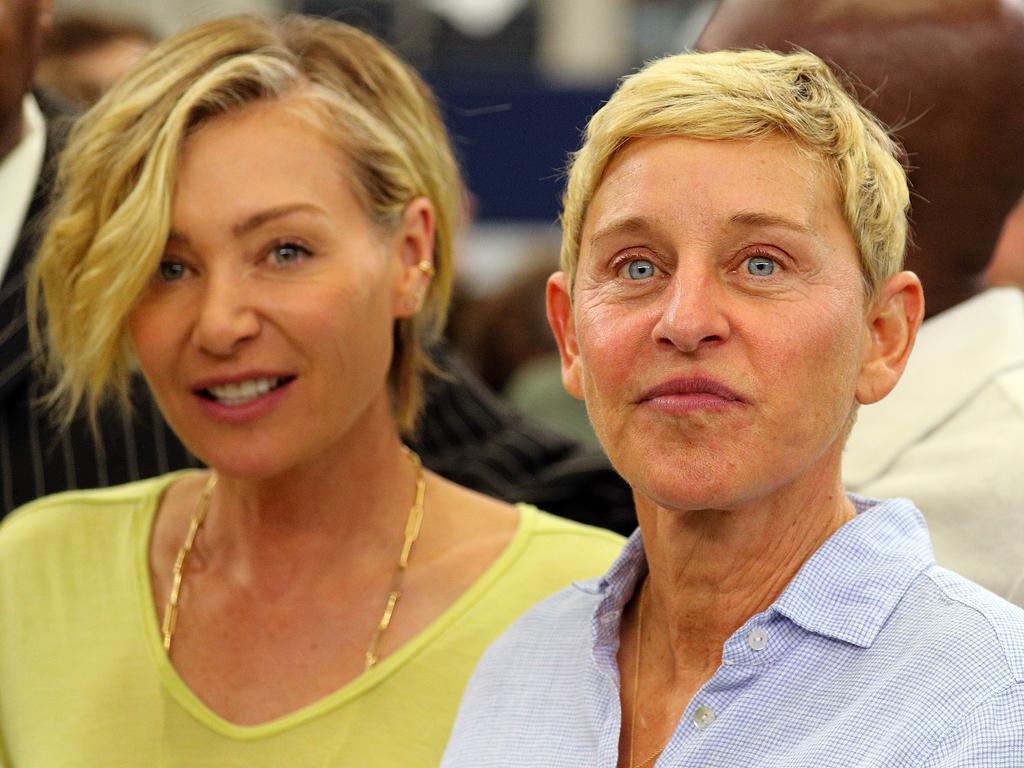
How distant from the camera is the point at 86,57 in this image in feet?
13.9

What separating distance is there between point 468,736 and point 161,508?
0.91m

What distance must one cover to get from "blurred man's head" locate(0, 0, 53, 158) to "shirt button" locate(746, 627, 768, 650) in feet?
6.33

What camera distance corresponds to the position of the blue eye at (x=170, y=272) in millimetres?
2396

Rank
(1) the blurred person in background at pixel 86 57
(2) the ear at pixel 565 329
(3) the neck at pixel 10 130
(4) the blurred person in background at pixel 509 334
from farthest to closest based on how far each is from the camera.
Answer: (4) the blurred person in background at pixel 509 334 < (1) the blurred person in background at pixel 86 57 < (3) the neck at pixel 10 130 < (2) the ear at pixel 565 329

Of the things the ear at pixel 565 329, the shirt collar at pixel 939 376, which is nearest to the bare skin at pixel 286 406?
the ear at pixel 565 329

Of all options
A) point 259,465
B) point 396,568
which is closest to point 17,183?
point 259,465

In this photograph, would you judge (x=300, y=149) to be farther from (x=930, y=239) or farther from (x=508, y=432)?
(x=508, y=432)

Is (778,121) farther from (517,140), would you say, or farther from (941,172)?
(517,140)

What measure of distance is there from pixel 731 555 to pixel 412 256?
0.95 meters

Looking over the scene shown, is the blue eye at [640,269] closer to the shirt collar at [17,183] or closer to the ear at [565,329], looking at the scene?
Result: the ear at [565,329]

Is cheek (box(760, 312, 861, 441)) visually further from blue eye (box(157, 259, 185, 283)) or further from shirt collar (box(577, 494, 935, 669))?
blue eye (box(157, 259, 185, 283))

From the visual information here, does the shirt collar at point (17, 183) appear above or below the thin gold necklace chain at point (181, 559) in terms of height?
above

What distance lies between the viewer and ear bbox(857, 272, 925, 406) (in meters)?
1.77

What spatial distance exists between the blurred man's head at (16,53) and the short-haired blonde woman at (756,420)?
152 centimetres
